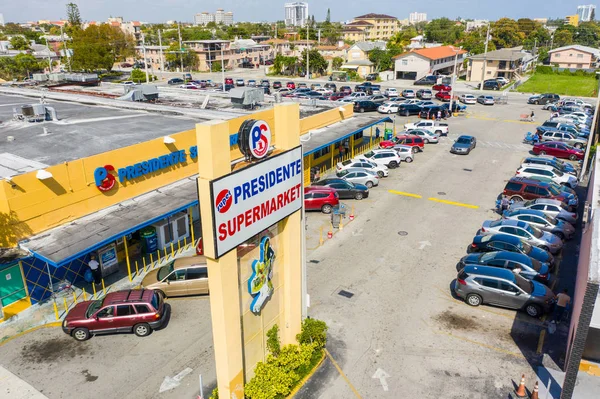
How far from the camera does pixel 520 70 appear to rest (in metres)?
93.1

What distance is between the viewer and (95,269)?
67.5ft

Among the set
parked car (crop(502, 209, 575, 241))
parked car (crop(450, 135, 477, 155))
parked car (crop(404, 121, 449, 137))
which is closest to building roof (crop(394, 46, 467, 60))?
parked car (crop(404, 121, 449, 137))

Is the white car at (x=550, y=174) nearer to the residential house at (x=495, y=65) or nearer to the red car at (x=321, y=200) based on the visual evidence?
the red car at (x=321, y=200)

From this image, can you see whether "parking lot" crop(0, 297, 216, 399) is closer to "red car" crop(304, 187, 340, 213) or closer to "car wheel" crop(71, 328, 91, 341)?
"car wheel" crop(71, 328, 91, 341)

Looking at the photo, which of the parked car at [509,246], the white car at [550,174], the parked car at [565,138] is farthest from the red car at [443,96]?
the parked car at [509,246]

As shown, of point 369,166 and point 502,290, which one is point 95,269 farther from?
point 369,166

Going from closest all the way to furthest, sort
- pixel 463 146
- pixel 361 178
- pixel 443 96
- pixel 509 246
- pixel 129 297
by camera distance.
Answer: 1. pixel 129 297
2. pixel 509 246
3. pixel 361 178
4. pixel 463 146
5. pixel 443 96

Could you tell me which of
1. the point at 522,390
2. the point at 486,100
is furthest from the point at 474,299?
the point at 486,100

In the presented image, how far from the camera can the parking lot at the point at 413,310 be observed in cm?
1491

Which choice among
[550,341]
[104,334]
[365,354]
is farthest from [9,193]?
[550,341]

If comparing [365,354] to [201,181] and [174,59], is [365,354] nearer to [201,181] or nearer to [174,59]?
[201,181]

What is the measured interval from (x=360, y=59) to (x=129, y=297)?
306ft

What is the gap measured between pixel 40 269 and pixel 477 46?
11251cm

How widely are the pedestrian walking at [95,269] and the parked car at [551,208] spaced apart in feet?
70.9
